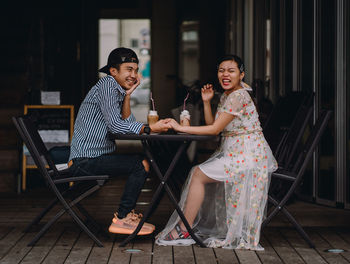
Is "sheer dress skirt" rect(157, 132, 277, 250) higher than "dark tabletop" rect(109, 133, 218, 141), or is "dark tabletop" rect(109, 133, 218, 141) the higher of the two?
"dark tabletop" rect(109, 133, 218, 141)

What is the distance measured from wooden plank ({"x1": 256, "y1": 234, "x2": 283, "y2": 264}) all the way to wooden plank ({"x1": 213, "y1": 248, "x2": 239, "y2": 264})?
158mm

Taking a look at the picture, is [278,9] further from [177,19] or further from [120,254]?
[177,19]

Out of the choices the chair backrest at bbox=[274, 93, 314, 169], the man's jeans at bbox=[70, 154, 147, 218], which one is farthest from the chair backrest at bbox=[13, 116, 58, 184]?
the chair backrest at bbox=[274, 93, 314, 169]

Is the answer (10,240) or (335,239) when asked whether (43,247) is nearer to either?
(10,240)

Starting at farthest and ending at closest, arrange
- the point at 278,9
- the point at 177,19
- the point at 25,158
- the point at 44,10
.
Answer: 1. the point at 177,19
2. the point at 44,10
3. the point at 278,9
4. the point at 25,158

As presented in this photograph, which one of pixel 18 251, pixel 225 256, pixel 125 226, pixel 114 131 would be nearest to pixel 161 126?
pixel 114 131

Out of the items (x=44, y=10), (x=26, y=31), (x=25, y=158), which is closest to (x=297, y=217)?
(x=25, y=158)

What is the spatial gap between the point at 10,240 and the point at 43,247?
0.31 meters

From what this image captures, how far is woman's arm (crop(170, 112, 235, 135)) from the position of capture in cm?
367

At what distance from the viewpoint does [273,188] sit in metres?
4.04

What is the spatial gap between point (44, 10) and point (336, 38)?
17.7 feet

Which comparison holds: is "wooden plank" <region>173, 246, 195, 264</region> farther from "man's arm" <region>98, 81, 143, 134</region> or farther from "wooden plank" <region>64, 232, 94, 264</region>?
"man's arm" <region>98, 81, 143, 134</region>

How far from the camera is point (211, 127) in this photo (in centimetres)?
370

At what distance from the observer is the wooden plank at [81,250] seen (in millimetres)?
3408
